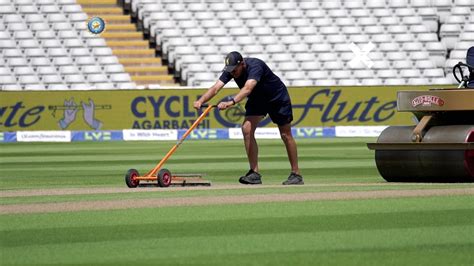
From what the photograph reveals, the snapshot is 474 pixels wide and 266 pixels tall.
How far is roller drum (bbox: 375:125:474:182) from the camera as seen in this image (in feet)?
47.3

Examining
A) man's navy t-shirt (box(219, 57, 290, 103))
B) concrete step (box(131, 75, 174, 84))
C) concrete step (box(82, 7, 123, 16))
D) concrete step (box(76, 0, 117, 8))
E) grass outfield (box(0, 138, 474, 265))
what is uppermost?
concrete step (box(76, 0, 117, 8))

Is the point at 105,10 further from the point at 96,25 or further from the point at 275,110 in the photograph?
the point at 275,110

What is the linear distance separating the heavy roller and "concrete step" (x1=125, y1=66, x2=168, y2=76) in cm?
2591

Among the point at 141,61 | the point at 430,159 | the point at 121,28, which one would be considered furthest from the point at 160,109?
the point at 430,159

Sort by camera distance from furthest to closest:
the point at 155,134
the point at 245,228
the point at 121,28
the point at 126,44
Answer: the point at 121,28 < the point at 126,44 < the point at 155,134 < the point at 245,228

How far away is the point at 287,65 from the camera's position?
40.2 meters

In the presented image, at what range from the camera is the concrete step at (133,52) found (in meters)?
41.2

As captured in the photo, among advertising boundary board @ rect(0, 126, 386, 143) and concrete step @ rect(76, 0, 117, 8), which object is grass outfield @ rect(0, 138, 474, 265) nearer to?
advertising boundary board @ rect(0, 126, 386, 143)

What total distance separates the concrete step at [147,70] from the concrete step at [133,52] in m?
0.71

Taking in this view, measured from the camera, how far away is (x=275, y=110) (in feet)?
51.1

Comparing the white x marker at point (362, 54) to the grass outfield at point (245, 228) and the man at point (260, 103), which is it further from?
the man at point (260, 103)

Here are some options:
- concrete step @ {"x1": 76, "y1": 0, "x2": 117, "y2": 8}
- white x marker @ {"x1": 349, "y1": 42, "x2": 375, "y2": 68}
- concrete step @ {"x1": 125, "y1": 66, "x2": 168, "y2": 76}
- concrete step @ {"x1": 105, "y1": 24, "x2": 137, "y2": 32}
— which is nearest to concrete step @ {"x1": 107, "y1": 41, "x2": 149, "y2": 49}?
concrete step @ {"x1": 105, "y1": 24, "x2": 137, "y2": 32}

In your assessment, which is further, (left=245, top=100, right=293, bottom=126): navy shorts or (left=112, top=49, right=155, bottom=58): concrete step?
(left=112, top=49, right=155, bottom=58): concrete step

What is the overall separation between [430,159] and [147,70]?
26.9 m
